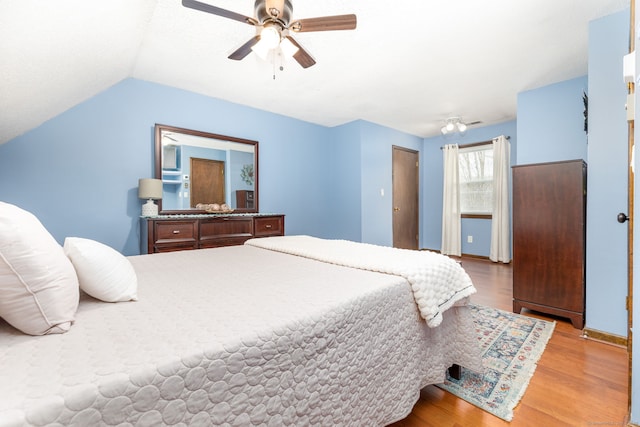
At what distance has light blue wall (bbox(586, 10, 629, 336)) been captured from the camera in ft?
6.61

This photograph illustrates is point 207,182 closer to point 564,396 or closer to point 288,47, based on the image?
point 288,47

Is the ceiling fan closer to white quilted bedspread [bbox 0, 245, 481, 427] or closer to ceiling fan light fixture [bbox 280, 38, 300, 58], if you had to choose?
ceiling fan light fixture [bbox 280, 38, 300, 58]

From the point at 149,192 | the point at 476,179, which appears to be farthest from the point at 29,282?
the point at 476,179

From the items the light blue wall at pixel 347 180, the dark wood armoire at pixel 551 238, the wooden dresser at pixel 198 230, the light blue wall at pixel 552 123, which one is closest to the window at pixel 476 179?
the light blue wall at pixel 552 123

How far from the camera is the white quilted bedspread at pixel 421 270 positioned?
1.25 meters

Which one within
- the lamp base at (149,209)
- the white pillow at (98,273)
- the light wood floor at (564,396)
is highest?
the lamp base at (149,209)

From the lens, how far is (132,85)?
2967 mm

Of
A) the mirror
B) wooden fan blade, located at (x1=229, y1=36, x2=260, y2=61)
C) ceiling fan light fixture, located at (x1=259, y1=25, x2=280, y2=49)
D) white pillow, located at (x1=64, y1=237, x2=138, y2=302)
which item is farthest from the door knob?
the mirror

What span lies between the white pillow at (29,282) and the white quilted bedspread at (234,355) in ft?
0.15

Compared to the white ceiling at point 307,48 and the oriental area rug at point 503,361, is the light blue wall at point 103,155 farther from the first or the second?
the oriental area rug at point 503,361

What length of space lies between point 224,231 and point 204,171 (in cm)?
83

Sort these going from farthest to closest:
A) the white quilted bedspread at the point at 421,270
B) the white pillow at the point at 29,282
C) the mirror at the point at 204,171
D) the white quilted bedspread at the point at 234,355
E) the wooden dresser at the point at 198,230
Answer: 1. the mirror at the point at 204,171
2. the wooden dresser at the point at 198,230
3. the white quilted bedspread at the point at 421,270
4. the white pillow at the point at 29,282
5. the white quilted bedspread at the point at 234,355

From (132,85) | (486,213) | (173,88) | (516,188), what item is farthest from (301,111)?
(486,213)

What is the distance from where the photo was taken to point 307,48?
2.44 metres
